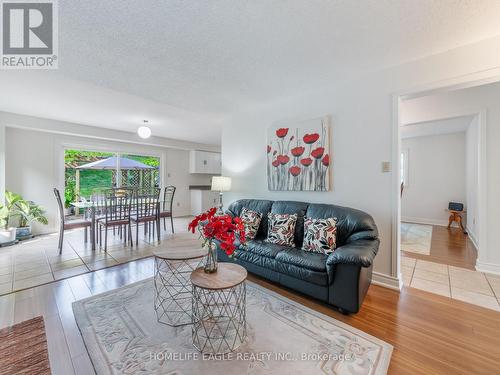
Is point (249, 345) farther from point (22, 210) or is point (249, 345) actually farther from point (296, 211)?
point (22, 210)

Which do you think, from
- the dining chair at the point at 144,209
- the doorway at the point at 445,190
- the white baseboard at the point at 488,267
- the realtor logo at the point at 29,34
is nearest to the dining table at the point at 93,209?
the dining chair at the point at 144,209

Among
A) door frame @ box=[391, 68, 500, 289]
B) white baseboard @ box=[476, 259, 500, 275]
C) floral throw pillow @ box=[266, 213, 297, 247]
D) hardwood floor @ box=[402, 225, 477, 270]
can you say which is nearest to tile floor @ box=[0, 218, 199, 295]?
floral throw pillow @ box=[266, 213, 297, 247]

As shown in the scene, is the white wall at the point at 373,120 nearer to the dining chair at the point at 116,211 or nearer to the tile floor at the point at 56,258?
the tile floor at the point at 56,258

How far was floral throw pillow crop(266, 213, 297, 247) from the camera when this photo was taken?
8.88 ft

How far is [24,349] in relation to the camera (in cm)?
156

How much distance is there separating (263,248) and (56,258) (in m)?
3.24

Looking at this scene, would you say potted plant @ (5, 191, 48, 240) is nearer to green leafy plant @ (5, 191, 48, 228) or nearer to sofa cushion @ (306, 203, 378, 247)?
green leafy plant @ (5, 191, 48, 228)

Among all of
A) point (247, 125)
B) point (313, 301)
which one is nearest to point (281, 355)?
point (313, 301)

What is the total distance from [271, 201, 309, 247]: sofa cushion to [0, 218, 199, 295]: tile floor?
1.23 m

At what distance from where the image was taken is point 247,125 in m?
4.02

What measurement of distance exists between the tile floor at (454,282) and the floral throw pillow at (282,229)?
1.48 meters

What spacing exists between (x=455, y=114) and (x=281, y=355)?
432 centimetres

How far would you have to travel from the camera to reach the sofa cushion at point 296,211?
280cm

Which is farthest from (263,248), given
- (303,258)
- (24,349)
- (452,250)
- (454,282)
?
(452,250)
